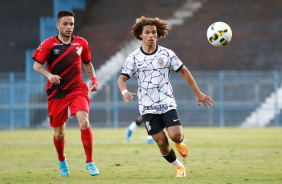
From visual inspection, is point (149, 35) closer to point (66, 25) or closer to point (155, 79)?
point (155, 79)

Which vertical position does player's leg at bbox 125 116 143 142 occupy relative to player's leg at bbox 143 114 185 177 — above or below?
below

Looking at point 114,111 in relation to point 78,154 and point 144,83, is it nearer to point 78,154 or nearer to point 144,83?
point 78,154

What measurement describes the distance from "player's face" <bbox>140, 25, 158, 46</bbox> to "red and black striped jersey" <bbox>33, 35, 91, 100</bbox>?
1.06 m

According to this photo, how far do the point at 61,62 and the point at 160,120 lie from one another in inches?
64.7

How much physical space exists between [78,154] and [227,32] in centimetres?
470

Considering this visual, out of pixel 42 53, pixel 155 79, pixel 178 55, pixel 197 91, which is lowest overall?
pixel 197 91

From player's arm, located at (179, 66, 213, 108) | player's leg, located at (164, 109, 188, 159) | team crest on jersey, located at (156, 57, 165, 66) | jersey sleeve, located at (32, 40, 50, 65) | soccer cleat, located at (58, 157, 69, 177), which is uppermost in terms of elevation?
jersey sleeve, located at (32, 40, 50, 65)

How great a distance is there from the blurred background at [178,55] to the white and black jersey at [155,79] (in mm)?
17184

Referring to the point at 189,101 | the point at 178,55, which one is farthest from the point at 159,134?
the point at 178,55

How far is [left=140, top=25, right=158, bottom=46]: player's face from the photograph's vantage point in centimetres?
812

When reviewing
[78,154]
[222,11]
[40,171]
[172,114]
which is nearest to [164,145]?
[172,114]

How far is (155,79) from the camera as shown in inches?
316

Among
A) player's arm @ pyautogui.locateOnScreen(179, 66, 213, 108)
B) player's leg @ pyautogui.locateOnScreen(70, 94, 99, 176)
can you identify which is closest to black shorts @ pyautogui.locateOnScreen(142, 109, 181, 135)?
player's arm @ pyautogui.locateOnScreen(179, 66, 213, 108)

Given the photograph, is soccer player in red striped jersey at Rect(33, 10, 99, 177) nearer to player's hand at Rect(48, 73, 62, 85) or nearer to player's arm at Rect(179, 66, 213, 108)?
player's hand at Rect(48, 73, 62, 85)
